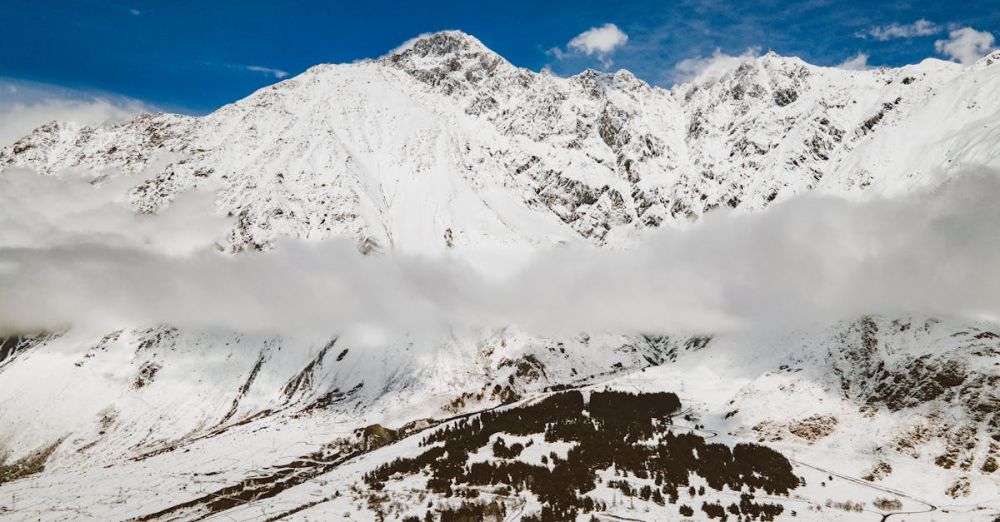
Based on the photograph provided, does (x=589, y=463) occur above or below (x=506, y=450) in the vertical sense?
below

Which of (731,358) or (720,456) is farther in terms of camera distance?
(731,358)

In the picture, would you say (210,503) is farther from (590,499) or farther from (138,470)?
(590,499)

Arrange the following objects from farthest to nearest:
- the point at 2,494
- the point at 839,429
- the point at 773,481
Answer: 1. the point at 2,494
2. the point at 839,429
3. the point at 773,481

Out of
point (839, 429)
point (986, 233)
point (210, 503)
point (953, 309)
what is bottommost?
point (210, 503)

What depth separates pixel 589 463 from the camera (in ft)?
299

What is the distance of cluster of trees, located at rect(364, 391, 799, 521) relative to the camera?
78375mm

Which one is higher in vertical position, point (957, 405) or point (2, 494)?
point (957, 405)

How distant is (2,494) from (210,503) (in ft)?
277

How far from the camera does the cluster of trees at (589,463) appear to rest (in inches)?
3086

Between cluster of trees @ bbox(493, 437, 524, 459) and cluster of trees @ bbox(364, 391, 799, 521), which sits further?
cluster of trees @ bbox(493, 437, 524, 459)

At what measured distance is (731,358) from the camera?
604 ft

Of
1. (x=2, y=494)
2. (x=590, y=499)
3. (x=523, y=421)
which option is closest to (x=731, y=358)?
(x=523, y=421)

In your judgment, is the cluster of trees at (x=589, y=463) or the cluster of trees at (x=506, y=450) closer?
the cluster of trees at (x=589, y=463)

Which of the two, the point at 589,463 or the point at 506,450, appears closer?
the point at 589,463
